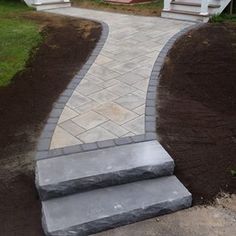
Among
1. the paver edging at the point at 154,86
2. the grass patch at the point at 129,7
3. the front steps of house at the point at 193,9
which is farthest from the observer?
the grass patch at the point at 129,7

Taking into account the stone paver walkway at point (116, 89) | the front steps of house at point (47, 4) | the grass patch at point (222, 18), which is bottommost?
the stone paver walkway at point (116, 89)

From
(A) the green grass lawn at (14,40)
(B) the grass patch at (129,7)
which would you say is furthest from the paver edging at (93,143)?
(B) the grass patch at (129,7)

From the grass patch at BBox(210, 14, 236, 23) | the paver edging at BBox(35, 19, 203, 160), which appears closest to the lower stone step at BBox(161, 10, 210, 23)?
the grass patch at BBox(210, 14, 236, 23)

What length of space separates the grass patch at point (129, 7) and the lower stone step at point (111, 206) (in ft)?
24.1

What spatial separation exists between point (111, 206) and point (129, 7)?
27.6 feet

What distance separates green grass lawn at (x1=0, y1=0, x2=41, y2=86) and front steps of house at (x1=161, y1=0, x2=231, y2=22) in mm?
3357

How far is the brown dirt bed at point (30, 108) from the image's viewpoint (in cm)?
387

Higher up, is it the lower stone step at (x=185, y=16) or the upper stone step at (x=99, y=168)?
the lower stone step at (x=185, y=16)

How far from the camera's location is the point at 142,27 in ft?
30.3

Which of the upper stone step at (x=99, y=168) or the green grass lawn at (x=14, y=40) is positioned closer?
the upper stone step at (x=99, y=168)

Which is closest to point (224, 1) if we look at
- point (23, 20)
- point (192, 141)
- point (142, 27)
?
point (142, 27)

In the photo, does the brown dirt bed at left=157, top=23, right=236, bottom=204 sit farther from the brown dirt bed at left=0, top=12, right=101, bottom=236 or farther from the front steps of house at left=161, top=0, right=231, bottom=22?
the front steps of house at left=161, top=0, right=231, bottom=22

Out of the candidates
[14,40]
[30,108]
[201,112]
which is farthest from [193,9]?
[30,108]

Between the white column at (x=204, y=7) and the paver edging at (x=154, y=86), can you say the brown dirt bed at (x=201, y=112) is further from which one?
the white column at (x=204, y=7)
